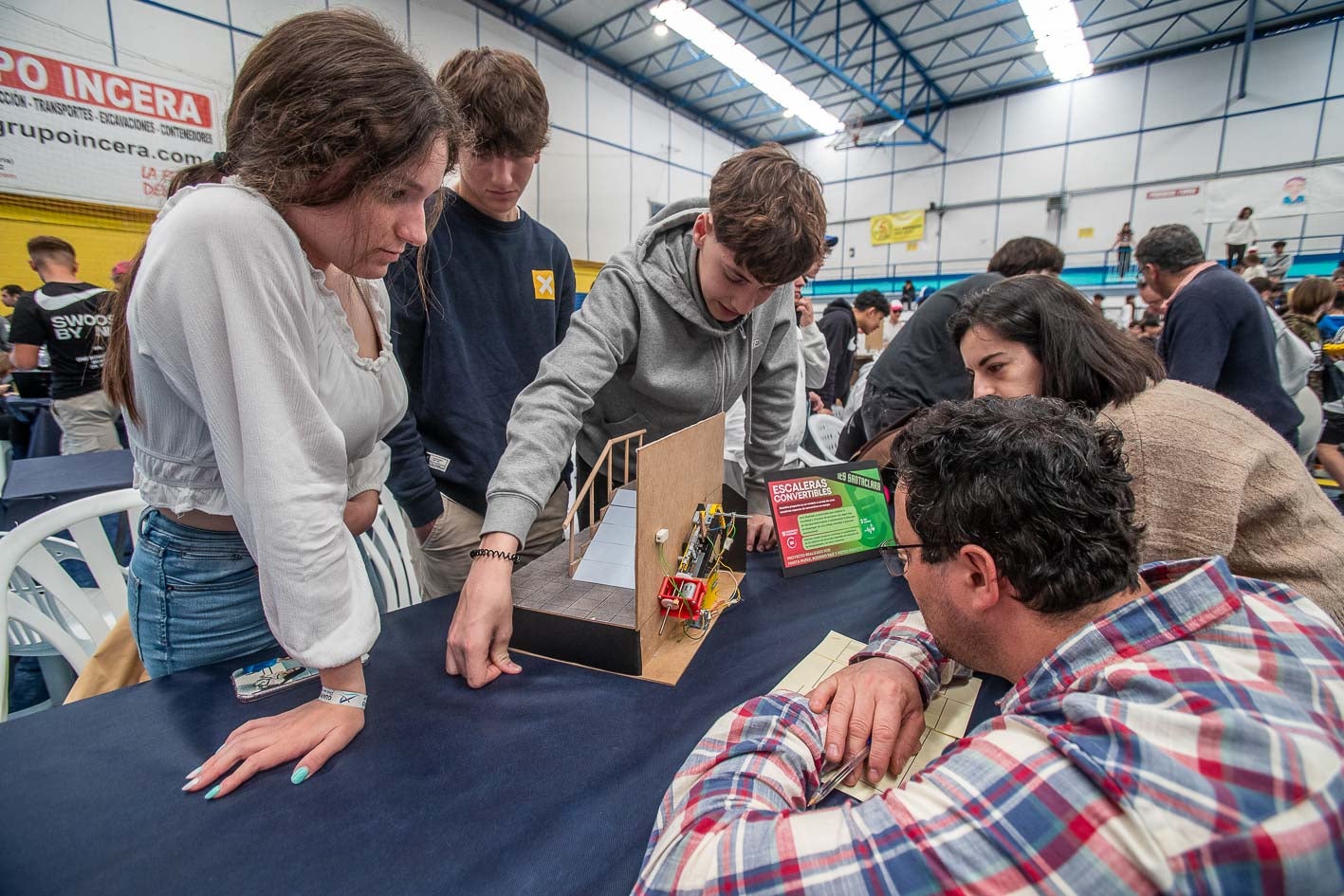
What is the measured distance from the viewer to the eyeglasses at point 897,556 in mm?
775

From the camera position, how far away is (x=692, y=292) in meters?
1.30

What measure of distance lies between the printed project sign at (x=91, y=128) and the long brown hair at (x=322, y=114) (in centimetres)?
516

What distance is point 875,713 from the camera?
2.38 feet

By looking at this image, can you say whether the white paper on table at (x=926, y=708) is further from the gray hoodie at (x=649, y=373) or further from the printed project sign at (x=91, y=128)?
the printed project sign at (x=91, y=128)

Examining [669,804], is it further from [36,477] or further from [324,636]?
[36,477]

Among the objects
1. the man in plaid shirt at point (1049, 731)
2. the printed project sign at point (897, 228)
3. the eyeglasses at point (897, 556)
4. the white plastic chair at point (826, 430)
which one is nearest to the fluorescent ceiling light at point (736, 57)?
the printed project sign at point (897, 228)

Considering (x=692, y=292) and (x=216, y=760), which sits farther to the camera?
Answer: (x=692, y=292)

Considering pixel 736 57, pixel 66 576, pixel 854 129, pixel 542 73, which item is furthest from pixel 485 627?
pixel 854 129

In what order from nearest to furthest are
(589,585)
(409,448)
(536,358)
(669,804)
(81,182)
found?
(669,804) < (589,585) < (409,448) < (536,358) < (81,182)

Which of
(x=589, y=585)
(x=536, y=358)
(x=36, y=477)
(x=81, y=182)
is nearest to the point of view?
(x=589, y=585)

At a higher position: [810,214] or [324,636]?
[810,214]

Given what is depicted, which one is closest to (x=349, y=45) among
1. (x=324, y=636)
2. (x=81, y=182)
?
(x=324, y=636)

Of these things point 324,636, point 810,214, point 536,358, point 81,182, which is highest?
point 81,182

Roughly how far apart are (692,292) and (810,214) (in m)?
0.30
